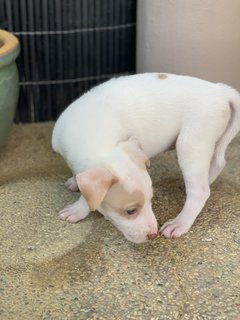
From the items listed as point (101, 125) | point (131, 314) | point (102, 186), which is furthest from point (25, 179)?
point (131, 314)

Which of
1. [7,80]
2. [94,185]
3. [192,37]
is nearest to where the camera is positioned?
[94,185]

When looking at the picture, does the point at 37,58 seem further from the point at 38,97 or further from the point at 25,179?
the point at 25,179

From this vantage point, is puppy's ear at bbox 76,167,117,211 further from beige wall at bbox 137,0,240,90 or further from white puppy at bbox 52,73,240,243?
beige wall at bbox 137,0,240,90

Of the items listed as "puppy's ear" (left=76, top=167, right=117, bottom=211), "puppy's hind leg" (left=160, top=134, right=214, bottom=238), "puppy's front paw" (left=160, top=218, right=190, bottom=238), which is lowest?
"puppy's front paw" (left=160, top=218, right=190, bottom=238)

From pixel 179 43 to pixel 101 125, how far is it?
2.26ft

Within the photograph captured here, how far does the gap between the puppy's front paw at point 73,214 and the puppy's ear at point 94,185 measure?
30cm

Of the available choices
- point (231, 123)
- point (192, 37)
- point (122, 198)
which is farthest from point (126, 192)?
point (192, 37)

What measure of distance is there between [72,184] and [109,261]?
0.40m

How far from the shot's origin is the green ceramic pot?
6.25 ft

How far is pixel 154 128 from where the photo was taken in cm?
174

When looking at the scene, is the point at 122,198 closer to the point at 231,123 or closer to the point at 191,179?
the point at 191,179

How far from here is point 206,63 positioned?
224cm

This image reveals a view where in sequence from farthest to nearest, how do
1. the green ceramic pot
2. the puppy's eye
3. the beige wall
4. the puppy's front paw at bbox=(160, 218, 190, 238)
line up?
the beige wall → the green ceramic pot → the puppy's front paw at bbox=(160, 218, 190, 238) → the puppy's eye

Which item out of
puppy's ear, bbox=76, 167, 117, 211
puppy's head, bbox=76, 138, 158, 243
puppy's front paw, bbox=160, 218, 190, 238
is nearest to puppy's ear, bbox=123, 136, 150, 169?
puppy's head, bbox=76, 138, 158, 243
